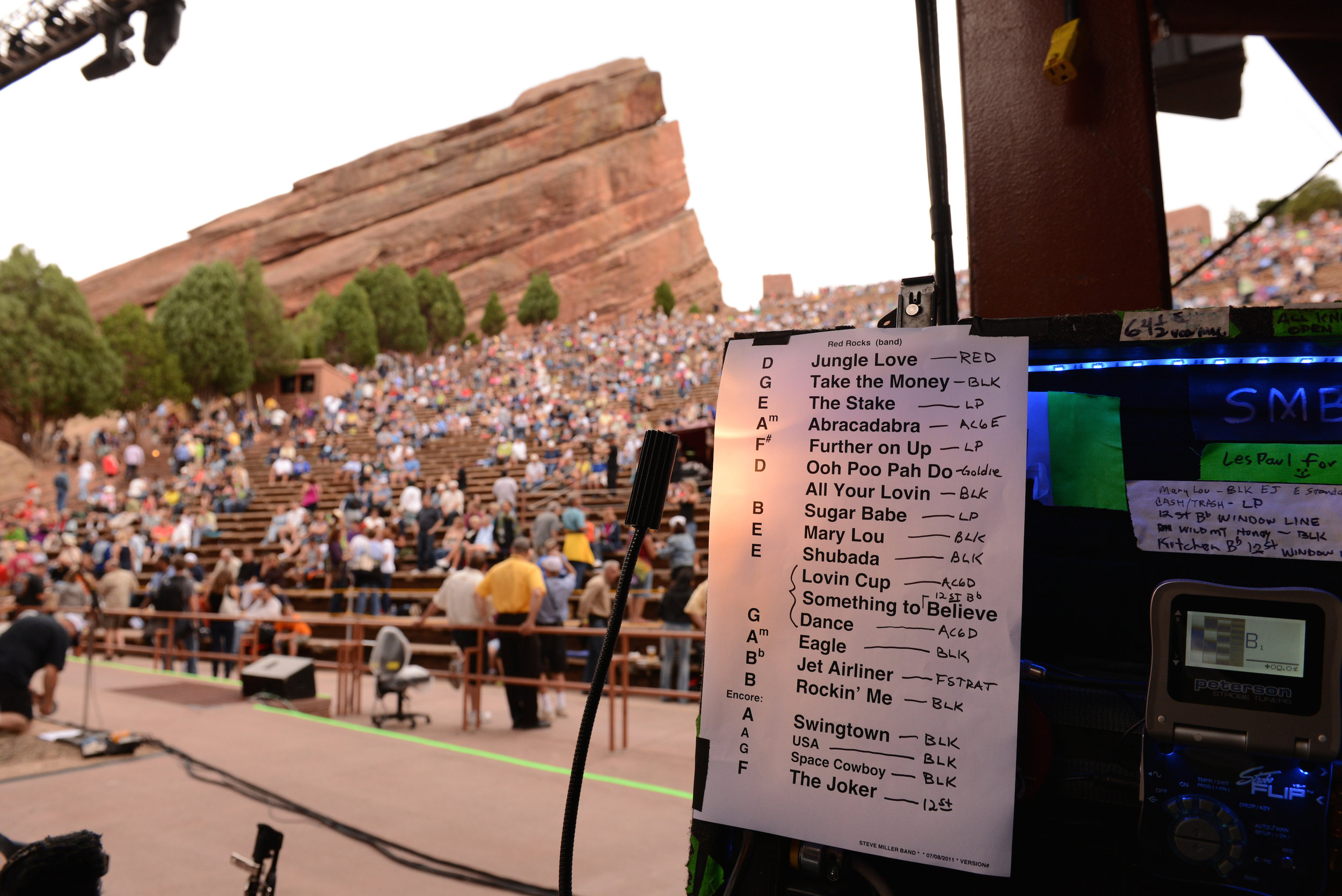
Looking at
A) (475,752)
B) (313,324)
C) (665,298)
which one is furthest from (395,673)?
(665,298)

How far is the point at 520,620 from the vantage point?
8.55 metres

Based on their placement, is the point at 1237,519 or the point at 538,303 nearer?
the point at 1237,519

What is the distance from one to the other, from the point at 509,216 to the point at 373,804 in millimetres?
81793

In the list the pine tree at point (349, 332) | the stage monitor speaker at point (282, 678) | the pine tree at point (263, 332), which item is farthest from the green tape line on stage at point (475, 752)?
the pine tree at point (349, 332)

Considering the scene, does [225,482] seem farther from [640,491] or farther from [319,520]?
[640,491]

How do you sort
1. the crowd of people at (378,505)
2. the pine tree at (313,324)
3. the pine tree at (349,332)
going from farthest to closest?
the pine tree at (349,332)
the pine tree at (313,324)
the crowd of people at (378,505)

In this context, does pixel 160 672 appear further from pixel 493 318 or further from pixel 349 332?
pixel 493 318

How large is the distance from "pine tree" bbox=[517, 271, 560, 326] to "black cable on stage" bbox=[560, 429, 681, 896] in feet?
249

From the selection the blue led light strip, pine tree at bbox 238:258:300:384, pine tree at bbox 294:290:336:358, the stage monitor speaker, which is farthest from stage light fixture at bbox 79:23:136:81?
pine tree at bbox 294:290:336:358

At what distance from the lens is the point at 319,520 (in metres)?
19.5

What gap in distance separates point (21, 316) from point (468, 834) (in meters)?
44.4

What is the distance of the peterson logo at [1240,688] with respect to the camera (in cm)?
121

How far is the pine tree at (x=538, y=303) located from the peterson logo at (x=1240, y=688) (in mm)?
76559

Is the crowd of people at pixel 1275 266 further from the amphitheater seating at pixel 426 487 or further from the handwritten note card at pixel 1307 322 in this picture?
the handwritten note card at pixel 1307 322
